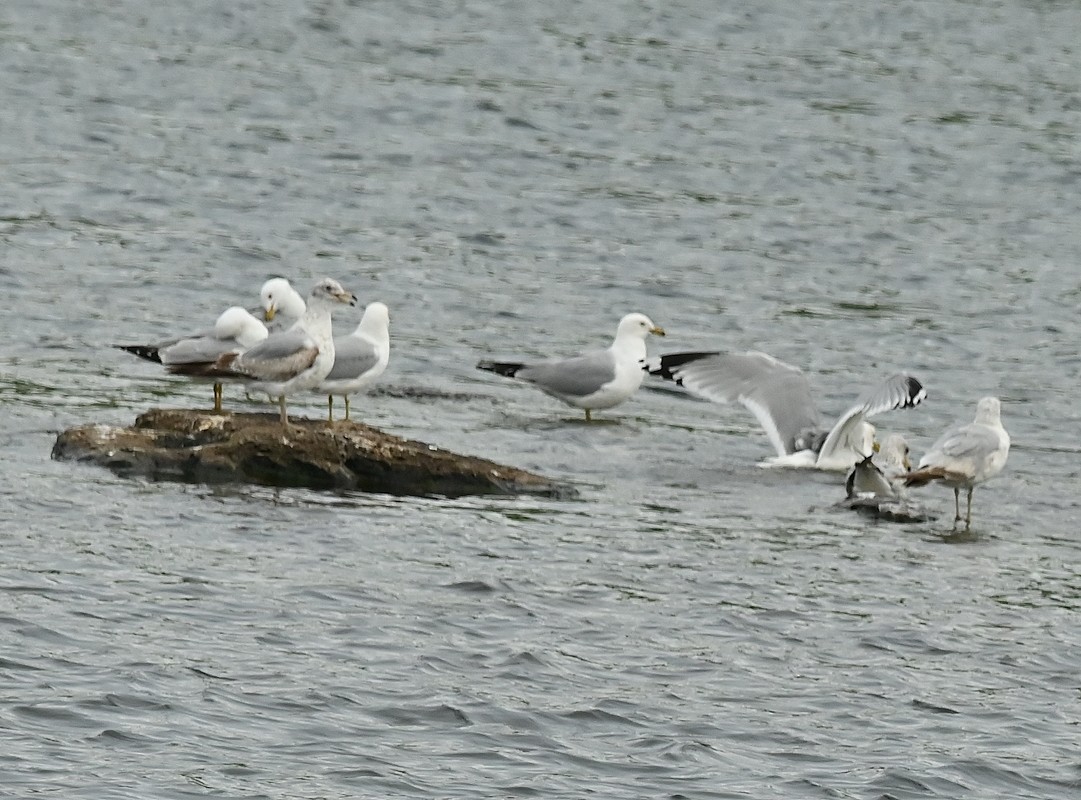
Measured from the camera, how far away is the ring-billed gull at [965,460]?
1174cm

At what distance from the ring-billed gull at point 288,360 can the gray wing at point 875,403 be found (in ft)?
10.8

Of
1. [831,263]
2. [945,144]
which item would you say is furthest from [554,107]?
[831,263]

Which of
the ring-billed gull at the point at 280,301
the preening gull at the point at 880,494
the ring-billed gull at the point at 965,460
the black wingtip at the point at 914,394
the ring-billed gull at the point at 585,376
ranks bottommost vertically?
the preening gull at the point at 880,494

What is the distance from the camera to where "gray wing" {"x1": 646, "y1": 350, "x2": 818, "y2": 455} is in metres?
14.2

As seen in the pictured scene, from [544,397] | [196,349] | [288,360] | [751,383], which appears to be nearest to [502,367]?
[544,397]

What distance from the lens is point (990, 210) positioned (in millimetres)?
22688

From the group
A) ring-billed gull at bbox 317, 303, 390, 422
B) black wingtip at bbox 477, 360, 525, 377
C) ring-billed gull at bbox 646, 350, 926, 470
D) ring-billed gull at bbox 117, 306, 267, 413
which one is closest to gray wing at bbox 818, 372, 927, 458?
ring-billed gull at bbox 646, 350, 926, 470

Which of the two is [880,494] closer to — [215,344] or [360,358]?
[360,358]

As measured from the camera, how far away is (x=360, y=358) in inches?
502

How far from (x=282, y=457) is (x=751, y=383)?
14.7 feet

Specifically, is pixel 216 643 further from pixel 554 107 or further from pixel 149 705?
pixel 554 107

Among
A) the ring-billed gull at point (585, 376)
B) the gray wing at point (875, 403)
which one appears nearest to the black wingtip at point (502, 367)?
the ring-billed gull at point (585, 376)

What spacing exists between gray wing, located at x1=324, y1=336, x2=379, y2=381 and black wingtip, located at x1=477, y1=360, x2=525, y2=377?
2.01m

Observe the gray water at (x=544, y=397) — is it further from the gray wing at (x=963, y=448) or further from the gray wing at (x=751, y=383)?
the gray wing at (x=963, y=448)
